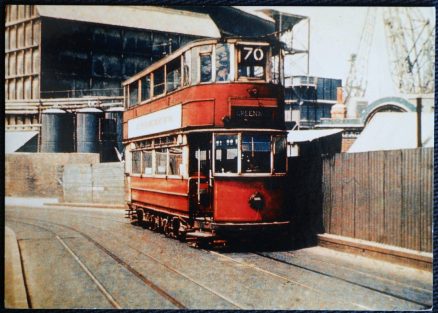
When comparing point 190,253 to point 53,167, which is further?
point 53,167

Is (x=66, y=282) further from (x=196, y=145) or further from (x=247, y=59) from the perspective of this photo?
(x=247, y=59)

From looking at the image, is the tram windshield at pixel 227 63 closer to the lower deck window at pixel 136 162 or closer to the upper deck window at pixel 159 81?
the upper deck window at pixel 159 81

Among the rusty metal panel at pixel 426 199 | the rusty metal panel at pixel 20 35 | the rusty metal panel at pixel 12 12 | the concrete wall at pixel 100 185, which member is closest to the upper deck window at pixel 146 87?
the rusty metal panel at pixel 20 35

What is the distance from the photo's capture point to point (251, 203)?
909 cm

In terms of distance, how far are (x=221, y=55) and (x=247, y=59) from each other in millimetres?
525

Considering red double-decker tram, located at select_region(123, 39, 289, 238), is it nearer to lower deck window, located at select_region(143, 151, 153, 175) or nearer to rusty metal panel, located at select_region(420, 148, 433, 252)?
lower deck window, located at select_region(143, 151, 153, 175)

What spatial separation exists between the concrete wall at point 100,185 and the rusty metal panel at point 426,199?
12214mm

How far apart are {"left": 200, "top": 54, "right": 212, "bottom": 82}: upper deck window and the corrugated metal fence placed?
10.5ft

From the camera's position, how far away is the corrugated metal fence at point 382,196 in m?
7.75

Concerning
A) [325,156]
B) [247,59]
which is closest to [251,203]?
[325,156]

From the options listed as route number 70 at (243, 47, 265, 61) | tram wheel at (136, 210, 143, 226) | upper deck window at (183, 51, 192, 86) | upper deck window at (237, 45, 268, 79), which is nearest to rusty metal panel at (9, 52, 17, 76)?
upper deck window at (183, 51, 192, 86)

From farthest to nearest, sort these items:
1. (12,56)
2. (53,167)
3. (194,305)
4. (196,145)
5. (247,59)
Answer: (53,167) → (196,145) → (247,59) → (12,56) → (194,305)

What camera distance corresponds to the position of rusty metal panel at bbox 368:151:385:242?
865 cm

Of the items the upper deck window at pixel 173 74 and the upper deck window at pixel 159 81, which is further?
the upper deck window at pixel 159 81
